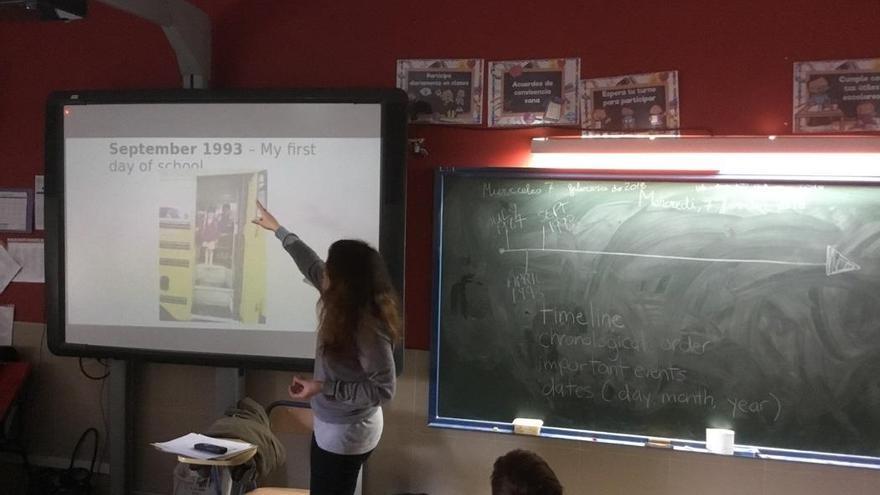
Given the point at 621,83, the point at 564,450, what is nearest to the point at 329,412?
the point at 564,450

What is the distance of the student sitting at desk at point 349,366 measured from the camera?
2.31 meters

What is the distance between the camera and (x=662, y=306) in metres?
2.79

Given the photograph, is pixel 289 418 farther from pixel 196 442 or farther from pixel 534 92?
pixel 534 92

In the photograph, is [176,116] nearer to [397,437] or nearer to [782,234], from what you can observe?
[397,437]

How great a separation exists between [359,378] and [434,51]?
140 centimetres

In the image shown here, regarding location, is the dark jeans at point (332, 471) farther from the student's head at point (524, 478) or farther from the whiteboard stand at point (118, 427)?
the whiteboard stand at point (118, 427)

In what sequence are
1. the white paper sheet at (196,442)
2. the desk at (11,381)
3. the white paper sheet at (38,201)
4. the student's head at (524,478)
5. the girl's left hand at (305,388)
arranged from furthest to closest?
the white paper sheet at (38,201) → the desk at (11,381) → the white paper sheet at (196,442) → the girl's left hand at (305,388) → the student's head at (524,478)

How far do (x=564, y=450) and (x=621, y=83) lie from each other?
1436 millimetres

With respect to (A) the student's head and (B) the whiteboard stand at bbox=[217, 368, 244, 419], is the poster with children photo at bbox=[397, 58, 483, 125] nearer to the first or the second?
(B) the whiteboard stand at bbox=[217, 368, 244, 419]

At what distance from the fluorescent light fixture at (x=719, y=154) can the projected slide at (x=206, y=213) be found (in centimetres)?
74

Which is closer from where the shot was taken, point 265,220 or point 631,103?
point 631,103

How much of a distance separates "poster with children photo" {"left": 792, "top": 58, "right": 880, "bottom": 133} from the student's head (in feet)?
5.64

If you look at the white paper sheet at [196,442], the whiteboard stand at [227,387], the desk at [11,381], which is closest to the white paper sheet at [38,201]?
the desk at [11,381]

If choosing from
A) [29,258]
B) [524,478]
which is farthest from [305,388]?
[29,258]
